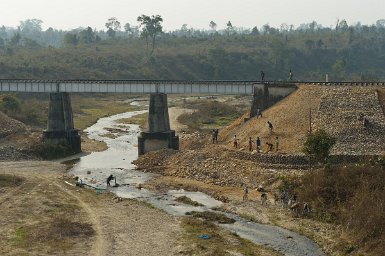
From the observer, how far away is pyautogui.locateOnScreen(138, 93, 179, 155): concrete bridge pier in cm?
7331

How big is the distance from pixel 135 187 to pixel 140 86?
923 inches

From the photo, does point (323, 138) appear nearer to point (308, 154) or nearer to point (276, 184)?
point (308, 154)

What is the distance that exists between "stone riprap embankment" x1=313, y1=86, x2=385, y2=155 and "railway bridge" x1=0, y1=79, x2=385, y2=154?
312 cm

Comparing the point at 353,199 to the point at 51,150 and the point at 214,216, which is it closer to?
the point at 214,216

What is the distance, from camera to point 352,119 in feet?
200

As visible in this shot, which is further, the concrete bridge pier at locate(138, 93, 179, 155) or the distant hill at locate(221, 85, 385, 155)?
the concrete bridge pier at locate(138, 93, 179, 155)

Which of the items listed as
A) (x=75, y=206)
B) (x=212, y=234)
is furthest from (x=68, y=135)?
(x=212, y=234)

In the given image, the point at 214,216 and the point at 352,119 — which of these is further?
the point at 352,119

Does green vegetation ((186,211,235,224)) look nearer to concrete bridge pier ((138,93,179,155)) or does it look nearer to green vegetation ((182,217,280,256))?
green vegetation ((182,217,280,256))

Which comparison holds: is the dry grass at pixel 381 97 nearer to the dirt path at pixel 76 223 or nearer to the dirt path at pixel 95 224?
the dirt path at pixel 76 223

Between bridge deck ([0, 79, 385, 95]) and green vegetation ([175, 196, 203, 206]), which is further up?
bridge deck ([0, 79, 385, 95])

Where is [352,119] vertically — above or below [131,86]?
below

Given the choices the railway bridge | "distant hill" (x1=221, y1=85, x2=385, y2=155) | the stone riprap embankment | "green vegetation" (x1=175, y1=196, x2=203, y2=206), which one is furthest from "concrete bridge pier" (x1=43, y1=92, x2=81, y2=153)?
the stone riprap embankment

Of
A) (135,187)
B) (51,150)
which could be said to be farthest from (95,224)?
(51,150)
